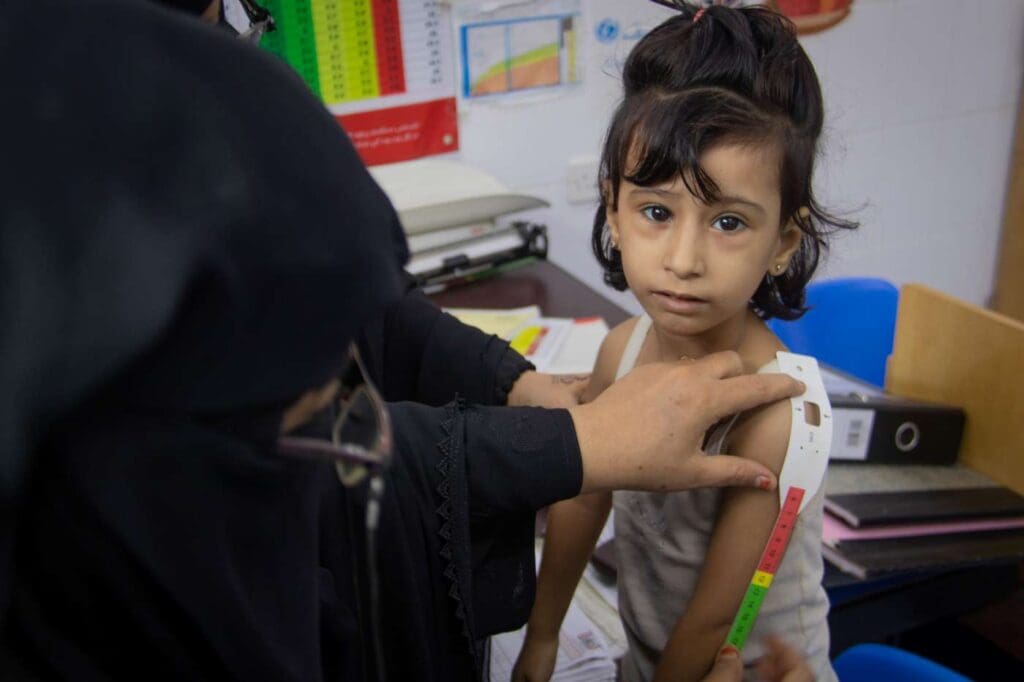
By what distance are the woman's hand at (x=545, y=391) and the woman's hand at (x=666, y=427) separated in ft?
0.79

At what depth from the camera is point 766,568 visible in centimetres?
99

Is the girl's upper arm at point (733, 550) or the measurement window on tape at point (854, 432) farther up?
the girl's upper arm at point (733, 550)

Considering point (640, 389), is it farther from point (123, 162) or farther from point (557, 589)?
point (123, 162)

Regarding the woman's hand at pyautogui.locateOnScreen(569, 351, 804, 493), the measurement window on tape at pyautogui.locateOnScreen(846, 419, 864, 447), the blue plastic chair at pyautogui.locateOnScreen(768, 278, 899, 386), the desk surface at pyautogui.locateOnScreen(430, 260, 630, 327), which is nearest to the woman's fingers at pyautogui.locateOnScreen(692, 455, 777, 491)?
the woman's hand at pyautogui.locateOnScreen(569, 351, 804, 493)

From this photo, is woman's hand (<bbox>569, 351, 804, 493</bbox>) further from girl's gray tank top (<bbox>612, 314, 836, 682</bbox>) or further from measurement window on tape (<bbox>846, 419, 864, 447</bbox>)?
measurement window on tape (<bbox>846, 419, 864, 447</bbox>)

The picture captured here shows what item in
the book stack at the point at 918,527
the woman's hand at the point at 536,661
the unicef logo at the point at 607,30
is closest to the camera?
the woman's hand at the point at 536,661

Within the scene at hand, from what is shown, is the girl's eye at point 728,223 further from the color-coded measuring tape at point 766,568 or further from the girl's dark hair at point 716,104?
the color-coded measuring tape at point 766,568

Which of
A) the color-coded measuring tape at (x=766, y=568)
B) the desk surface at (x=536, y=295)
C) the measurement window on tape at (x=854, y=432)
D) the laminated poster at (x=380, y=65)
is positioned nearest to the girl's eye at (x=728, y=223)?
the color-coded measuring tape at (x=766, y=568)

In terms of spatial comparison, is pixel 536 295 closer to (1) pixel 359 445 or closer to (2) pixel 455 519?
(2) pixel 455 519

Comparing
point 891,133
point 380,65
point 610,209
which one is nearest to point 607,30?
point 380,65

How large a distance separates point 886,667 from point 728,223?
667 millimetres

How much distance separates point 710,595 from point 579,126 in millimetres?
1738

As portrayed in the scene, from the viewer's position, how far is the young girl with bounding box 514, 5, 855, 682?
3.10 ft

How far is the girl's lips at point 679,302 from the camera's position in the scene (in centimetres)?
96
